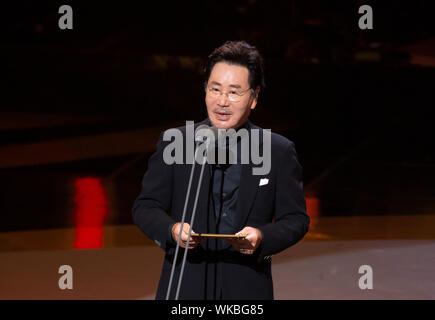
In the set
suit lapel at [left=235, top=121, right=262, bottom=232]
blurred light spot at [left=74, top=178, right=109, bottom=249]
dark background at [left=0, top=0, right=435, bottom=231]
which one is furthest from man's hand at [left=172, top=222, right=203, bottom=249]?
dark background at [left=0, top=0, right=435, bottom=231]

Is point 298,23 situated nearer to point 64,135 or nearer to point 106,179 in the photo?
point 64,135

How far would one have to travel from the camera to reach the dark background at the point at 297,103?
9.77 m

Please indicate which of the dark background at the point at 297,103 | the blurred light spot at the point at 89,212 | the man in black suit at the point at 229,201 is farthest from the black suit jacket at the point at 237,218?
the dark background at the point at 297,103

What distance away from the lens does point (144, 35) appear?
22188 mm

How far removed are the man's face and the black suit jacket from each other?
0.16 meters

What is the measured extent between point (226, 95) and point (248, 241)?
1.61 feet

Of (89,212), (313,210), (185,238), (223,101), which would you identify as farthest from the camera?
(313,210)

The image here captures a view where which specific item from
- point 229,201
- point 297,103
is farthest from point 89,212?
point 229,201

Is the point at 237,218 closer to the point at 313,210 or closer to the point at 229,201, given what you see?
the point at 229,201

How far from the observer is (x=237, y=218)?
2.64m

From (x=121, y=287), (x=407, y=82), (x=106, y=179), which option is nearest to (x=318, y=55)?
(x=407, y=82)

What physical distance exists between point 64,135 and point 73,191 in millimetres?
3796

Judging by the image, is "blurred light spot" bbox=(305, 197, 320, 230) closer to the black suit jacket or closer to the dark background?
the dark background

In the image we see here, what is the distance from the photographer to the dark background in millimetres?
9773
